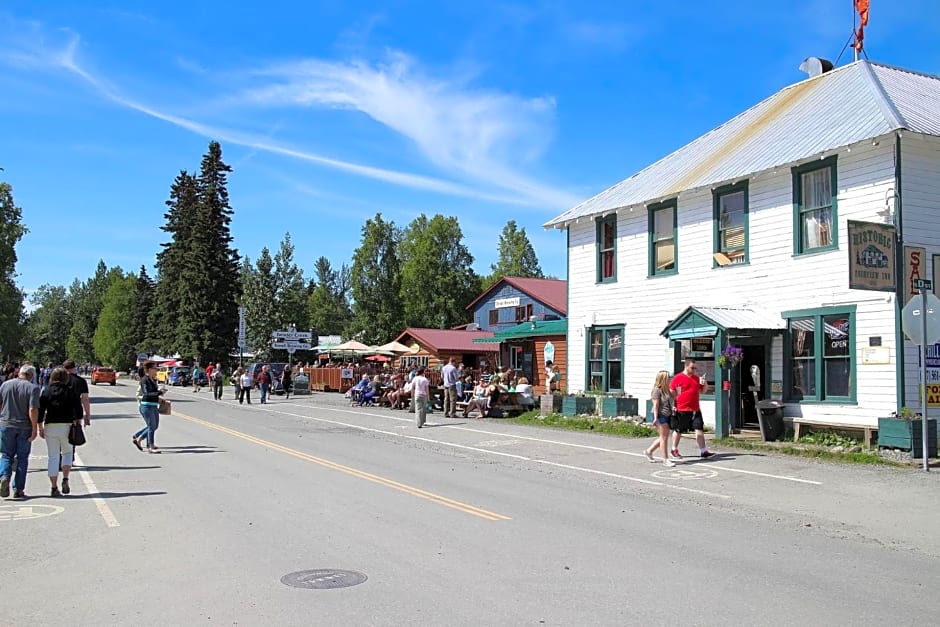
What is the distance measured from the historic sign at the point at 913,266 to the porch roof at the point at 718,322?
276 centimetres

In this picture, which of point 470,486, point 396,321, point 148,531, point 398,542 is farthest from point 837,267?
point 396,321

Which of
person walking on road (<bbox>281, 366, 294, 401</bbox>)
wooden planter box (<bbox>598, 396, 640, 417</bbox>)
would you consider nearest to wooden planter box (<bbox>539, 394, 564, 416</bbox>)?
wooden planter box (<bbox>598, 396, 640, 417</bbox>)

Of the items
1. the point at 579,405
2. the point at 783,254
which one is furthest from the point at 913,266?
the point at 579,405

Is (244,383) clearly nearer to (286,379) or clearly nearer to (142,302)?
(286,379)

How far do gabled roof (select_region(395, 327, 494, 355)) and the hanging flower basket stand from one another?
29.2 metres

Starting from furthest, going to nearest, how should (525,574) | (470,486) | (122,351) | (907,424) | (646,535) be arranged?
(122,351) → (907,424) → (470,486) → (646,535) → (525,574)

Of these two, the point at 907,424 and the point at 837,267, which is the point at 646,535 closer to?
the point at 907,424

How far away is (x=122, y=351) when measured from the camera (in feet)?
328


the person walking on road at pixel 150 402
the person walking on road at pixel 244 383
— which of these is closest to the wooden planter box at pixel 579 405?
the person walking on road at pixel 150 402

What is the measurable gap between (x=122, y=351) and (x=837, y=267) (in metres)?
98.2

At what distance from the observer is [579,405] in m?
22.8

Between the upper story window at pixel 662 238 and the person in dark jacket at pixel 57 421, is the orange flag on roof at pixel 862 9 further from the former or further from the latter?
the person in dark jacket at pixel 57 421

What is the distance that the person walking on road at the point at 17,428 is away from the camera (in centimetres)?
1084

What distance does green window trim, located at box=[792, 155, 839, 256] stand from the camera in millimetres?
16812
